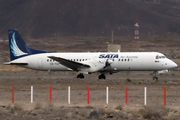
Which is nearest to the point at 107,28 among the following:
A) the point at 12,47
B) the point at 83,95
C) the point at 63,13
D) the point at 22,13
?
the point at 63,13

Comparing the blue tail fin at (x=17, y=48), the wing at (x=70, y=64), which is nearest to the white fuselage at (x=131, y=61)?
the wing at (x=70, y=64)

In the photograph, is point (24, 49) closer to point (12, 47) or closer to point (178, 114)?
point (12, 47)

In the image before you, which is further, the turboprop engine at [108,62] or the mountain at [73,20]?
the mountain at [73,20]

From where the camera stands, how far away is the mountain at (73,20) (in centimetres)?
17725

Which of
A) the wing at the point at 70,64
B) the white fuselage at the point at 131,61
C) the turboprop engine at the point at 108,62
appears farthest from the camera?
the white fuselage at the point at 131,61

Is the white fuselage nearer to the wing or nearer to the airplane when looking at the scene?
the airplane

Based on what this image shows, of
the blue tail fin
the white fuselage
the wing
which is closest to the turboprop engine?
the white fuselage

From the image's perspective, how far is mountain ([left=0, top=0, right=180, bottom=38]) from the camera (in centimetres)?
17725

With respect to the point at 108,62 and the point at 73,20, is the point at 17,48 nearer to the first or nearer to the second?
the point at 108,62

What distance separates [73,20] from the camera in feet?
608

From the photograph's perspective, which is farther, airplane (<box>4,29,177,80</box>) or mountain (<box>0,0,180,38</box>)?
mountain (<box>0,0,180,38</box>)

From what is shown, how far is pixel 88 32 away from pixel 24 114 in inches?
6350

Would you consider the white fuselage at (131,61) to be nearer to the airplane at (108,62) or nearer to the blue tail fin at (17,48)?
the airplane at (108,62)

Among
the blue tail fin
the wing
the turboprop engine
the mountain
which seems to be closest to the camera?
the wing
